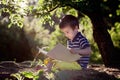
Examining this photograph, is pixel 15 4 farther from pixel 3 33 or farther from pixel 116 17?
pixel 116 17

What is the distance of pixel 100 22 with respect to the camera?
31.0 ft

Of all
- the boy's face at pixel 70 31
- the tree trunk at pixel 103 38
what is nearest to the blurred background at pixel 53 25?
the tree trunk at pixel 103 38

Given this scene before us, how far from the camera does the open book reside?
4.43 metres

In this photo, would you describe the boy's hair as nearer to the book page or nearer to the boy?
the boy

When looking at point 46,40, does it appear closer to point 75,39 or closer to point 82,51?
point 75,39

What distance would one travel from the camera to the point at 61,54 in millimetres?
4512

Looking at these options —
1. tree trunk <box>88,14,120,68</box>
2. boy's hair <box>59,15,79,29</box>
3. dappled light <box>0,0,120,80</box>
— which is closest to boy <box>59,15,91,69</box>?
boy's hair <box>59,15,79,29</box>

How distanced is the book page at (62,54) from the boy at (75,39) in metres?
0.07

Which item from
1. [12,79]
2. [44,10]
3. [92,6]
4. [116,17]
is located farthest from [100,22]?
[116,17]

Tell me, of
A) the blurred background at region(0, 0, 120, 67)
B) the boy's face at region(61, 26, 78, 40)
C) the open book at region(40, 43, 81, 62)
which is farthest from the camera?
the blurred background at region(0, 0, 120, 67)

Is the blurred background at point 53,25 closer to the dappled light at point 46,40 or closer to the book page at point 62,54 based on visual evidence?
the dappled light at point 46,40

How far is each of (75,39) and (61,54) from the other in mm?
522

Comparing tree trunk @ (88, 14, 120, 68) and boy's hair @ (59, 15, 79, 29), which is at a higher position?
boy's hair @ (59, 15, 79, 29)

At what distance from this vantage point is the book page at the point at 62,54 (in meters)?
4.44
